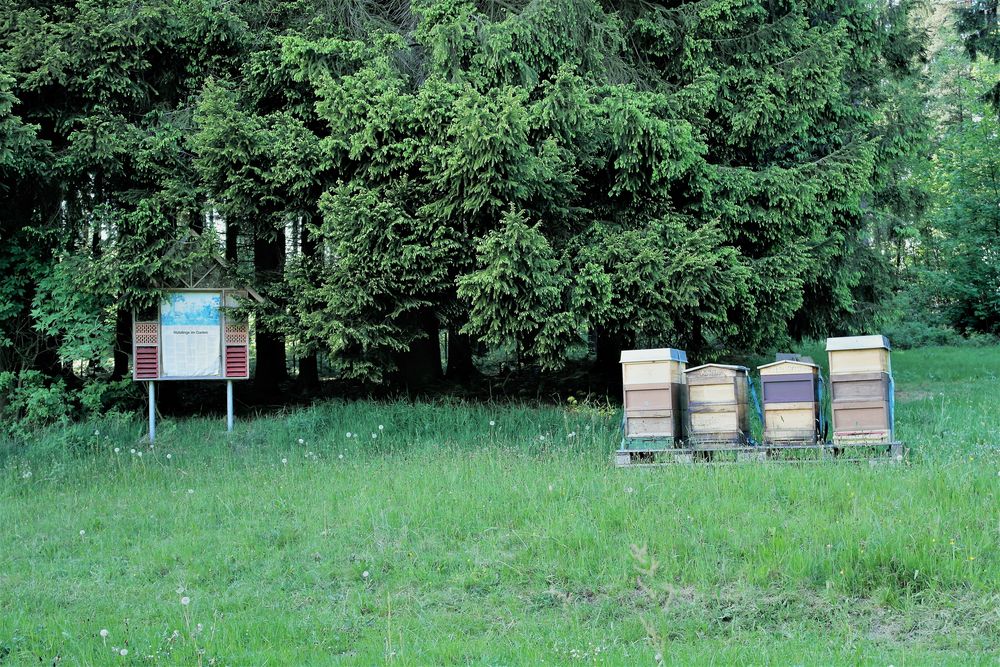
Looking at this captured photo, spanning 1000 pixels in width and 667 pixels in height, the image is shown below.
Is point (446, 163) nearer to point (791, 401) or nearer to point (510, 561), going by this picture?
point (791, 401)

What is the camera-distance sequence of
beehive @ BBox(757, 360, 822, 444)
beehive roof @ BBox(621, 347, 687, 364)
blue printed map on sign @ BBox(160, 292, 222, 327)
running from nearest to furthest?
beehive @ BBox(757, 360, 822, 444)
beehive roof @ BBox(621, 347, 687, 364)
blue printed map on sign @ BBox(160, 292, 222, 327)

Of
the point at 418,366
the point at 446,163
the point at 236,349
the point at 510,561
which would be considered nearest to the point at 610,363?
the point at 418,366

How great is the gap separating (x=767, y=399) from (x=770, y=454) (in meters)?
0.60

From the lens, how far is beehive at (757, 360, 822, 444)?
909cm

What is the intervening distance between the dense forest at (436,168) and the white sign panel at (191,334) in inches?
15.2

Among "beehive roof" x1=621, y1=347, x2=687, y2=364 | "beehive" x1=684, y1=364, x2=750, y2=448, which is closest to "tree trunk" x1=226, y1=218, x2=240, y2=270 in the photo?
"beehive roof" x1=621, y1=347, x2=687, y2=364

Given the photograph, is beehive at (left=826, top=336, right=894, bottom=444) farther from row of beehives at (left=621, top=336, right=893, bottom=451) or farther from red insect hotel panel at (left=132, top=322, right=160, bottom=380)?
red insect hotel panel at (left=132, top=322, right=160, bottom=380)

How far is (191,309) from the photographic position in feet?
41.8

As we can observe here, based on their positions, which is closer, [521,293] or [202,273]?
[521,293]

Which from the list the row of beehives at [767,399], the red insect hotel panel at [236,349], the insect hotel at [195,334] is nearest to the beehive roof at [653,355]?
the row of beehives at [767,399]

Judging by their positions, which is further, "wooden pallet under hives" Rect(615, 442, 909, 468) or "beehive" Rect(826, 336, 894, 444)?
"beehive" Rect(826, 336, 894, 444)

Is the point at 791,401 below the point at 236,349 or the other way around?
below

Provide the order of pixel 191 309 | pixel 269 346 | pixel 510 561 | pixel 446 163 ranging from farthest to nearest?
1. pixel 269 346
2. pixel 191 309
3. pixel 446 163
4. pixel 510 561

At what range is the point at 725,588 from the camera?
19.9ft
